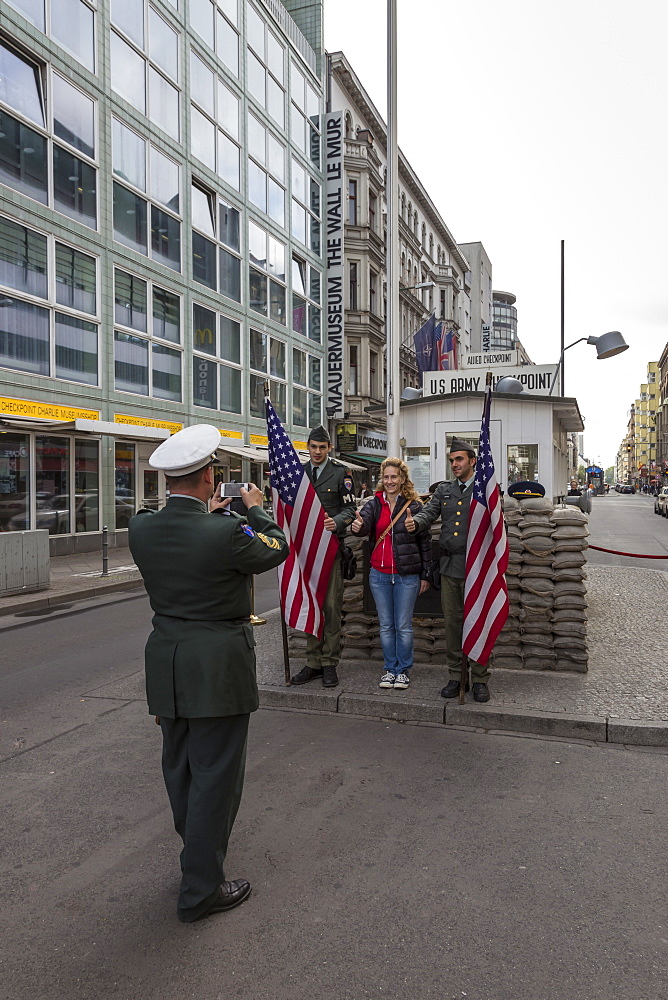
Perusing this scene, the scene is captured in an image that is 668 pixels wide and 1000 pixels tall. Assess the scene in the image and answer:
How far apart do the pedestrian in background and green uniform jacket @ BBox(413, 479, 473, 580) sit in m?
0.12

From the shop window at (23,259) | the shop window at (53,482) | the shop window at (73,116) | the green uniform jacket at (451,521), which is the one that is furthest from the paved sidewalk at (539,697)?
the shop window at (73,116)

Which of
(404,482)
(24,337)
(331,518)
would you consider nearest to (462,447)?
(404,482)

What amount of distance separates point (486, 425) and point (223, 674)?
3518 mm

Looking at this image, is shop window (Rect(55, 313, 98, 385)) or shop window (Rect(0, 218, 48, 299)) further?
shop window (Rect(55, 313, 98, 385))

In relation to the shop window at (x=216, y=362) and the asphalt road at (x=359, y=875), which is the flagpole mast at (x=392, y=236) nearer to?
the asphalt road at (x=359, y=875)

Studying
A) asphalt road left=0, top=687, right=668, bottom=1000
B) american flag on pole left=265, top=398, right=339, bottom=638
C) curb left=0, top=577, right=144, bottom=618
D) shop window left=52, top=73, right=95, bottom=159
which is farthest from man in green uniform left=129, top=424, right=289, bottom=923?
shop window left=52, top=73, right=95, bottom=159

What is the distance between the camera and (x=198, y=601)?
3.00 meters

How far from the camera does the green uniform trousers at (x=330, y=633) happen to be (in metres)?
6.39

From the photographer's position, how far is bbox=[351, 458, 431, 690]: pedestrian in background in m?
6.07

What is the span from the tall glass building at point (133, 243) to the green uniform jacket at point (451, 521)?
1240 centimetres

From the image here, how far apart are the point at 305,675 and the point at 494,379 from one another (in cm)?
1248

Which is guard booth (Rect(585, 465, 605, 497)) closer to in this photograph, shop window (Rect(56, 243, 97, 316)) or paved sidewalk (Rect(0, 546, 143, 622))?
shop window (Rect(56, 243, 97, 316))

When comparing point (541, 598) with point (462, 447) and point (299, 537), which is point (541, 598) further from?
point (299, 537)

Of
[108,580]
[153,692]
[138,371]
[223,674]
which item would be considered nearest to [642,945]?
[223,674]
